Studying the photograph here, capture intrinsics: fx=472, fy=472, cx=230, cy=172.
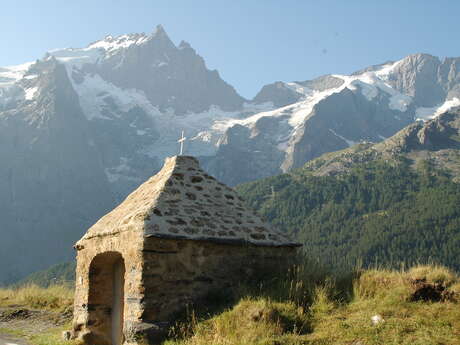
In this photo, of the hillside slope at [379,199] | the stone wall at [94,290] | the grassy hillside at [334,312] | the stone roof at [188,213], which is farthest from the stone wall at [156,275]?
the hillside slope at [379,199]

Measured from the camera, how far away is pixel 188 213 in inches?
435

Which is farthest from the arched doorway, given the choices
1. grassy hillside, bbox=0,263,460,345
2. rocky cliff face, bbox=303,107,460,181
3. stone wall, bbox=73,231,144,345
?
rocky cliff face, bbox=303,107,460,181

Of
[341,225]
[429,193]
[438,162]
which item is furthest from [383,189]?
[438,162]

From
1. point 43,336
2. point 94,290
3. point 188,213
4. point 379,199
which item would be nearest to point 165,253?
point 188,213

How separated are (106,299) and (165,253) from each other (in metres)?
3.67

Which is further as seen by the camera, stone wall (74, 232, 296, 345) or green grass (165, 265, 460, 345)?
stone wall (74, 232, 296, 345)

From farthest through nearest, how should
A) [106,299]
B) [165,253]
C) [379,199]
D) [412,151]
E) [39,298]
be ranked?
[412,151]
[379,199]
[39,298]
[106,299]
[165,253]

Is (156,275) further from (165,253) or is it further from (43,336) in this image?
(43,336)

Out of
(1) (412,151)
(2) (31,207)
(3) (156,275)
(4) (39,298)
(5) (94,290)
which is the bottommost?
(2) (31,207)

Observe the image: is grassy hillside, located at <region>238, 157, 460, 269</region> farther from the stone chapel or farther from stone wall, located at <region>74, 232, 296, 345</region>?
stone wall, located at <region>74, 232, 296, 345</region>

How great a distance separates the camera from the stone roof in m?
10.3

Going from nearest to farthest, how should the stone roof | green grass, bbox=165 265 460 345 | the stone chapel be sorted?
green grass, bbox=165 265 460 345 → the stone chapel → the stone roof

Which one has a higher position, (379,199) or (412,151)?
(412,151)

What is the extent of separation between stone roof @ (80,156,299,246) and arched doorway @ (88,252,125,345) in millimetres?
892
